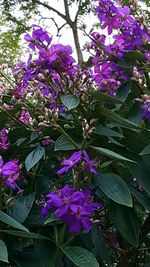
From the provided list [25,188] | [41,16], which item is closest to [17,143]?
[25,188]

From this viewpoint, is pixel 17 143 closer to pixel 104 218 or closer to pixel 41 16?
pixel 104 218

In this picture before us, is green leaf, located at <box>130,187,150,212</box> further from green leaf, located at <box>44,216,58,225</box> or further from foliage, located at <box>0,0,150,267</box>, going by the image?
green leaf, located at <box>44,216,58,225</box>

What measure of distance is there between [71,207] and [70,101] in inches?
8.2

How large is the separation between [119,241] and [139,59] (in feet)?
1.35

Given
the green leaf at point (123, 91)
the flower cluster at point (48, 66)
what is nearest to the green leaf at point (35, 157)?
the flower cluster at point (48, 66)

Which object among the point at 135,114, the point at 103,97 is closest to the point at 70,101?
the point at 103,97

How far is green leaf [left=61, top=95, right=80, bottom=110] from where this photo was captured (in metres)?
0.95

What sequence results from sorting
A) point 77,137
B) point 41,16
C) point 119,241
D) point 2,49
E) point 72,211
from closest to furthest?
point 72,211 → point 77,137 → point 119,241 → point 41,16 → point 2,49

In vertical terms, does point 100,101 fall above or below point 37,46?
below

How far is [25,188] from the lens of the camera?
110 centimetres

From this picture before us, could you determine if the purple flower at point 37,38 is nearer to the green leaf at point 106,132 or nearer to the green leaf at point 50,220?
the green leaf at point 106,132

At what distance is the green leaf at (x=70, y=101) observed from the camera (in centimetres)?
95

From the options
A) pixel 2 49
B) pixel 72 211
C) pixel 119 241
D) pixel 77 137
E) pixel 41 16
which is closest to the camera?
pixel 72 211

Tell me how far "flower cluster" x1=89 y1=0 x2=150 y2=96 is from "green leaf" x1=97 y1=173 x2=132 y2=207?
29 cm
